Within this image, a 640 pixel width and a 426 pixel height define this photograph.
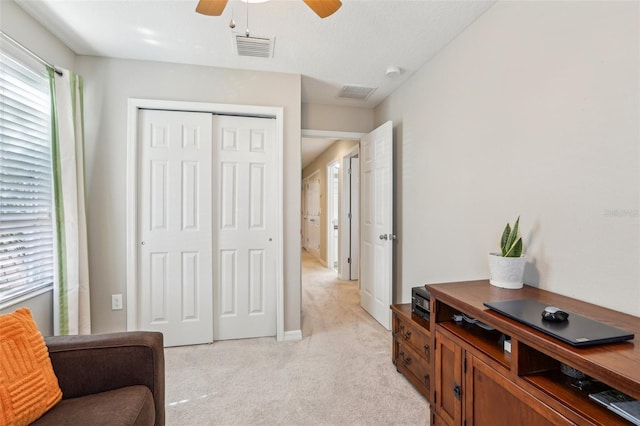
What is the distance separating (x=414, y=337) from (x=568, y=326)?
1097 mm

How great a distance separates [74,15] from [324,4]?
1691 millimetres

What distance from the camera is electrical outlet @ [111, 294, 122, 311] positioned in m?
2.46

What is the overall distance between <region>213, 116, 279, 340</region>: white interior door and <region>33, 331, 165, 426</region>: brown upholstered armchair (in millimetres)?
1349

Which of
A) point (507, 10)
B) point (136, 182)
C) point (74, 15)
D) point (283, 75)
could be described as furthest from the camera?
point (283, 75)

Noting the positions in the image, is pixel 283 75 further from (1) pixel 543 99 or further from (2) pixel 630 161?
(2) pixel 630 161

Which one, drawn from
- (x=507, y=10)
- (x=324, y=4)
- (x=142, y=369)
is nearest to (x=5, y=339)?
(x=142, y=369)

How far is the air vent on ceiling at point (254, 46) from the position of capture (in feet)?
6.99

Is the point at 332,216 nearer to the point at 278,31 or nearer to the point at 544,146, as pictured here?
the point at 278,31

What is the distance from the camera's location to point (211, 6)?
139 cm

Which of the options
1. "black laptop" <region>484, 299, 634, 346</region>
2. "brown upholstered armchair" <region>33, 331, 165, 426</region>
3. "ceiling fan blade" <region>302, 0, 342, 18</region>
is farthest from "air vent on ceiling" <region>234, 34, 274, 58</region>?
"black laptop" <region>484, 299, 634, 346</region>

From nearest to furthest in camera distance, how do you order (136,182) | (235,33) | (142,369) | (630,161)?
(630,161)
(142,369)
(235,33)
(136,182)

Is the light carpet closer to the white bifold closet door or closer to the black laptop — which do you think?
the white bifold closet door

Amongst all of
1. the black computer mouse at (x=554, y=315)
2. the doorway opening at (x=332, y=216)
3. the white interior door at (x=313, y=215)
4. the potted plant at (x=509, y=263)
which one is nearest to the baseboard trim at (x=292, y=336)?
the potted plant at (x=509, y=263)

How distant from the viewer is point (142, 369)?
49.4 inches
